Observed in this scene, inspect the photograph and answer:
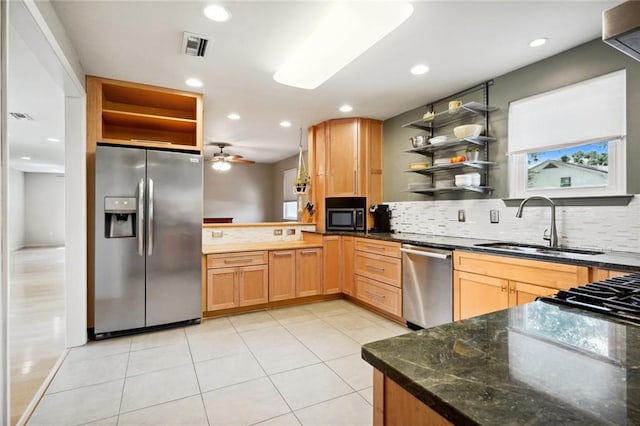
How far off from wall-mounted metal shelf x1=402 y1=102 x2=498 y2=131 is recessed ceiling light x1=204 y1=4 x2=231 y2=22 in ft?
7.20

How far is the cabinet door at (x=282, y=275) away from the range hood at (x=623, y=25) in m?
3.39

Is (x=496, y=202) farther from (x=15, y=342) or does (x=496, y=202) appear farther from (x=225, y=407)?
(x=15, y=342)

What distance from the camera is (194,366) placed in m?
2.48

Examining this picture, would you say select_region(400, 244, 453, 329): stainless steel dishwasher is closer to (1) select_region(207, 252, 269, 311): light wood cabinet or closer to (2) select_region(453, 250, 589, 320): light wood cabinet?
(2) select_region(453, 250, 589, 320): light wood cabinet

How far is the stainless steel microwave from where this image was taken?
436 cm

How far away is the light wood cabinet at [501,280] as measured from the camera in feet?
6.79

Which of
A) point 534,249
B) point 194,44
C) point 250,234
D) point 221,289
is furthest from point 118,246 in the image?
point 534,249

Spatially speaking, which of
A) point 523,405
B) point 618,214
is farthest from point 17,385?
point 618,214

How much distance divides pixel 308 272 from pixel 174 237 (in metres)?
1.62

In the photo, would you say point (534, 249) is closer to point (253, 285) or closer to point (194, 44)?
point (253, 285)

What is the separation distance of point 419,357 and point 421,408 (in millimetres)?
96

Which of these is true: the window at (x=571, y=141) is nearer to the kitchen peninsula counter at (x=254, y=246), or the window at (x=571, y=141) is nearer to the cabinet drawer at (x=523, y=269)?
the cabinet drawer at (x=523, y=269)

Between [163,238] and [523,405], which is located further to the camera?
[163,238]

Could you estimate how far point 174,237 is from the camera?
10.7 ft
